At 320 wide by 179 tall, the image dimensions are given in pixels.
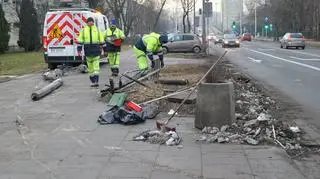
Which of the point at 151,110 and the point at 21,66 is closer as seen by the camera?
the point at 151,110

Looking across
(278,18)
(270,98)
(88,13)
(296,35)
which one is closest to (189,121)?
(270,98)

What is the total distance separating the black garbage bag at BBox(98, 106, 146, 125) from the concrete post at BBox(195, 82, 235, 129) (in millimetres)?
1190

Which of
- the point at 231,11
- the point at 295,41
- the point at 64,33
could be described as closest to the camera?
the point at 64,33

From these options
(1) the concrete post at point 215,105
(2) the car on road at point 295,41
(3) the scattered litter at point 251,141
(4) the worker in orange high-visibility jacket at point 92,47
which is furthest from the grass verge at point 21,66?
(2) the car on road at point 295,41

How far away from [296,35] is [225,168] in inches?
1888

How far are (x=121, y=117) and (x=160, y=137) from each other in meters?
1.53

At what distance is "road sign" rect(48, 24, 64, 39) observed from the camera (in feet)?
70.0

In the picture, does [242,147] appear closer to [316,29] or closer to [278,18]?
[316,29]

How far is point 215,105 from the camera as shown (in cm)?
860

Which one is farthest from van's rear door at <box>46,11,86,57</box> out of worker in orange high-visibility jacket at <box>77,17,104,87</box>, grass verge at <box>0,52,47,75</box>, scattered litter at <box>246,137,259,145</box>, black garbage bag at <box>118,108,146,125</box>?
scattered litter at <box>246,137,259,145</box>

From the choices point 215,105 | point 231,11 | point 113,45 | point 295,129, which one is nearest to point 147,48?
point 113,45

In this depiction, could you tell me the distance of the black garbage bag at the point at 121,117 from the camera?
9.29 metres

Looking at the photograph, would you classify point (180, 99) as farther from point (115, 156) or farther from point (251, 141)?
point (115, 156)

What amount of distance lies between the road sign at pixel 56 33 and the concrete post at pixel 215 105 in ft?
44.5
